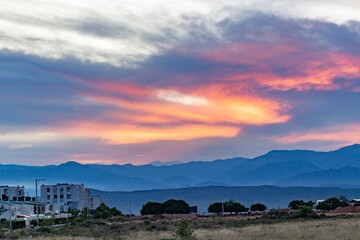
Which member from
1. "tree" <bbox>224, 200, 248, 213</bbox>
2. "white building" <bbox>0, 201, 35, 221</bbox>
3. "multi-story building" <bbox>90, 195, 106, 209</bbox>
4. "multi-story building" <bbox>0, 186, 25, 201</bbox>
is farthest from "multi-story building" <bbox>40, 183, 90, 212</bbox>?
"tree" <bbox>224, 200, 248, 213</bbox>

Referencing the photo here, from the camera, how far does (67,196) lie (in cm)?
16012


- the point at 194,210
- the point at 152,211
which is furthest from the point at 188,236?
the point at 194,210

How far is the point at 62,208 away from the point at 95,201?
17.6 metres

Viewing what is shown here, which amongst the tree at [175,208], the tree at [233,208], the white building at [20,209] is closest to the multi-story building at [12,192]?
the white building at [20,209]

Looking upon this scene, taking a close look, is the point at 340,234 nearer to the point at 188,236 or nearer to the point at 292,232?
the point at 292,232

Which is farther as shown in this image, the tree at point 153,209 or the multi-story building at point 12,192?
the multi-story building at point 12,192

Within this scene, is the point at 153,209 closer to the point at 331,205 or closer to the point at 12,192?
the point at 331,205

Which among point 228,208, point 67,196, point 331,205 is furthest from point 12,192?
point 331,205

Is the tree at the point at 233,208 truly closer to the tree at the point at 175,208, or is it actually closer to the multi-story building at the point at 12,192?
the tree at the point at 175,208

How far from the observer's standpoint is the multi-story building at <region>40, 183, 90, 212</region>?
158 meters

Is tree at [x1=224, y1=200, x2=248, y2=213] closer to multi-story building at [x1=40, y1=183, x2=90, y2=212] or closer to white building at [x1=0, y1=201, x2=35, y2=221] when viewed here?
white building at [x1=0, y1=201, x2=35, y2=221]

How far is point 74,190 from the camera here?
159 metres

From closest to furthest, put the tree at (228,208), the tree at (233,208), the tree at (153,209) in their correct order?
the tree at (153,209) < the tree at (233,208) < the tree at (228,208)

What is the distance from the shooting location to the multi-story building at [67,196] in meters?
158
